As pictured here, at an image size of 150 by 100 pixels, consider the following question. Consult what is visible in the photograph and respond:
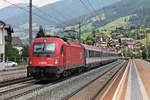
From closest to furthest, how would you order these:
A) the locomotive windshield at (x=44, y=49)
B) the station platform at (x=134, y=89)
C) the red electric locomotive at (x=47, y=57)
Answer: the station platform at (x=134, y=89) → the red electric locomotive at (x=47, y=57) → the locomotive windshield at (x=44, y=49)

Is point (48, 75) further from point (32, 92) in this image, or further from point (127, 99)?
point (127, 99)

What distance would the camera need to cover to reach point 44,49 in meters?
30.3

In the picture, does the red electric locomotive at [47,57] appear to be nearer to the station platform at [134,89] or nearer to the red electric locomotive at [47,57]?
the red electric locomotive at [47,57]

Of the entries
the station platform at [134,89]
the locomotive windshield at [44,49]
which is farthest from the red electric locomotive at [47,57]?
the station platform at [134,89]

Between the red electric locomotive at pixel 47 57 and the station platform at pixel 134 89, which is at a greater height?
the red electric locomotive at pixel 47 57

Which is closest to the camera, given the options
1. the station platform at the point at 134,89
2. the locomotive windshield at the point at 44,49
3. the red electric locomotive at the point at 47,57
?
the station platform at the point at 134,89

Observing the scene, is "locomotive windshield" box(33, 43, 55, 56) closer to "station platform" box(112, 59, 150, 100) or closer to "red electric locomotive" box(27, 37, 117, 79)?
"red electric locomotive" box(27, 37, 117, 79)

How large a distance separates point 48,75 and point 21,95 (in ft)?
26.8

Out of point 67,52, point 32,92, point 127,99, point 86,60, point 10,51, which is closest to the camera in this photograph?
point 127,99

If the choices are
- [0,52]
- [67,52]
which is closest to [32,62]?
[67,52]

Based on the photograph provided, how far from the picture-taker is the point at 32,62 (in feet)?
98.3

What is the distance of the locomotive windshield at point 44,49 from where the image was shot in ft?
98.9

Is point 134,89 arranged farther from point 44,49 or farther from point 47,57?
point 44,49

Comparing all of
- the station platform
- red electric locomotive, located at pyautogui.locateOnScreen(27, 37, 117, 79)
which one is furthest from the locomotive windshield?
the station platform
